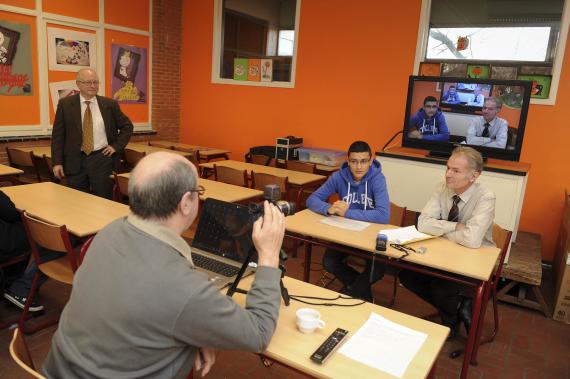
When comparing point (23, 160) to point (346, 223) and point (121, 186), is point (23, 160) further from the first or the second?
point (346, 223)

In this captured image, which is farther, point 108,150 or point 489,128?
point 108,150

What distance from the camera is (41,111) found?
542cm

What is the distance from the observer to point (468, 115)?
4059mm

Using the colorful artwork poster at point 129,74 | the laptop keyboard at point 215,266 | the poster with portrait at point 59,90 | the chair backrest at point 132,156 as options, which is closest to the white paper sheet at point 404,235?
the laptop keyboard at point 215,266

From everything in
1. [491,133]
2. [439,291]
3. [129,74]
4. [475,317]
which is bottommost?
[439,291]

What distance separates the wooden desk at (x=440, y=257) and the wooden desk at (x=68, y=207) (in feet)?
3.83

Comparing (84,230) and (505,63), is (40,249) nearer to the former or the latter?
(84,230)

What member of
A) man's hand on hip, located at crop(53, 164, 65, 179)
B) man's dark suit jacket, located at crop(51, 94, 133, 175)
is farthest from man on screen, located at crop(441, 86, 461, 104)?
man's hand on hip, located at crop(53, 164, 65, 179)

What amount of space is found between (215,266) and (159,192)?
0.80 metres

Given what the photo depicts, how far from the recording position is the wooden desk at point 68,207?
264 cm

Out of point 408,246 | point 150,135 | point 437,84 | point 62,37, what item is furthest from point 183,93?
point 408,246

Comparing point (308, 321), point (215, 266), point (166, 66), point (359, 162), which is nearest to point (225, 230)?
point (215, 266)

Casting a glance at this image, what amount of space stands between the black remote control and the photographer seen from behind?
19 centimetres

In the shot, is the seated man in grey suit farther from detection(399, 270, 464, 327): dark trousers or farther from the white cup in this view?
the white cup
